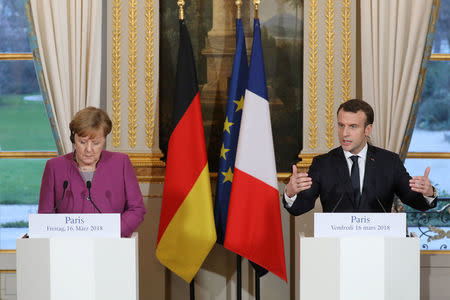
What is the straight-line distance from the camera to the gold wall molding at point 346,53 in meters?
4.48

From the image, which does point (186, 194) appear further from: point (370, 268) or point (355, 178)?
point (370, 268)

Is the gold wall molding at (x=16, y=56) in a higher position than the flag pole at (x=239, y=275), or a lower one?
higher

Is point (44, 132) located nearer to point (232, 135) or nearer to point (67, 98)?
A: point (67, 98)

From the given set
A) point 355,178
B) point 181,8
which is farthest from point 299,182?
point 181,8

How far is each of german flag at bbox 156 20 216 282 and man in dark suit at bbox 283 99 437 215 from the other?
0.88m

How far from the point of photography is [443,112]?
4.74 meters

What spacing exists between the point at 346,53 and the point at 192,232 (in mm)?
1636

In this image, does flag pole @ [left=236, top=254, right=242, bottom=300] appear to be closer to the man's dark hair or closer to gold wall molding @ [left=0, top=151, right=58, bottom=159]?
the man's dark hair

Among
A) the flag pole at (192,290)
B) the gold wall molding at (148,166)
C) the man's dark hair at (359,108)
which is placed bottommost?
the flag pole at (192,290)

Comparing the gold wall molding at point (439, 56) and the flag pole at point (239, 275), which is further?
the gold wall molding at point (439, 56)

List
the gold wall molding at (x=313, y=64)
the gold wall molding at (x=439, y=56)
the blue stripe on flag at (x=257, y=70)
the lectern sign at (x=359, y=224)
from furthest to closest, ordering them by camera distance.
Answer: the gold wall molding at (x=439, y=56) → the gold wall molding at (x=313, y=64) → the blue stripe on flag at (x=257, y=70) → the lectern sign at (x=359, y=224)

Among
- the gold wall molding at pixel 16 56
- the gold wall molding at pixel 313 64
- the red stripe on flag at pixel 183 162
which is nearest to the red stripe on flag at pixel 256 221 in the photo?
the red stripe on flag at pixel 183 162

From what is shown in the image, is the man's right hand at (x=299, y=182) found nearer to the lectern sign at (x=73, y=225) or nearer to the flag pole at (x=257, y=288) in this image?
the lectern sign at (x=73, y=225)

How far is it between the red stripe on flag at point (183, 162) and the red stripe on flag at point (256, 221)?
283mm
